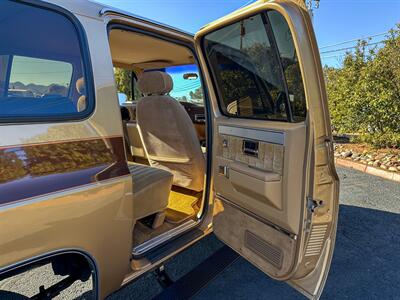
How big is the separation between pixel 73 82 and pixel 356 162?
5.83 metres

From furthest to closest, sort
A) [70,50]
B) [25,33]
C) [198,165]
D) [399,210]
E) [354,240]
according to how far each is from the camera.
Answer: [399,210] < [354,240] < [198,165] < [70,50] < [25,33]

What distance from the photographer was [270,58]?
5.32 feet

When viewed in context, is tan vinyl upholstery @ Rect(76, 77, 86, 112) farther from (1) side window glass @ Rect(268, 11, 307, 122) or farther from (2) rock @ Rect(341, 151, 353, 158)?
(2) rock @ Rect(341, 151, 353, 158)

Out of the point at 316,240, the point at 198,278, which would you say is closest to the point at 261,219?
the point at 316,240

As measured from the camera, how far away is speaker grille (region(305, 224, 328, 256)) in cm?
161

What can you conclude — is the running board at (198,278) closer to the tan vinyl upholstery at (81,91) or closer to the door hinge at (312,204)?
the door hinge at (312,204)

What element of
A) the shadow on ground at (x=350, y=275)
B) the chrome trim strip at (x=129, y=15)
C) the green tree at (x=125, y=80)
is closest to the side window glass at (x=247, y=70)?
the chrome trim strip at (x=129, y=15)

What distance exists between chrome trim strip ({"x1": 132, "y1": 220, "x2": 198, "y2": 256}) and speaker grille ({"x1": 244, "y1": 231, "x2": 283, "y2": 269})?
604 mm

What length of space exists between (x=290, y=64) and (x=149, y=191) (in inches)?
56.5

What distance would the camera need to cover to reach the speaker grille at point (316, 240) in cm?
161

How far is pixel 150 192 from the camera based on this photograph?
7.43ft

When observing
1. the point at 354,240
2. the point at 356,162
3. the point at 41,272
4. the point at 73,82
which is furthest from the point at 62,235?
the point at 356,162

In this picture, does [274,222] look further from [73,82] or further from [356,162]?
[356,162]

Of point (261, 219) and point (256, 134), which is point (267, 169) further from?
point (261, 219)
